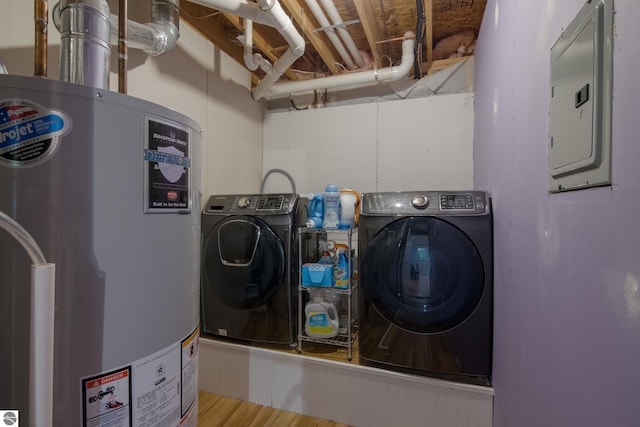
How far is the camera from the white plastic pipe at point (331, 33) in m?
1.74

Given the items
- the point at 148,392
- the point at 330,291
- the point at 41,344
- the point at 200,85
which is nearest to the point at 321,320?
the point at 330,291

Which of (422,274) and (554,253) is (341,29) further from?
(554,253)

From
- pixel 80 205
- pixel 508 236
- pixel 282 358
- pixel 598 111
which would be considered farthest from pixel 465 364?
pixel 80 205

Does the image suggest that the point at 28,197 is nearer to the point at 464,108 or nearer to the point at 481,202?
the point at 481,202

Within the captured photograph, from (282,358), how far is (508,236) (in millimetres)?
1338

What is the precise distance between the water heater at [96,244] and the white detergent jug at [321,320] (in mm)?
1019

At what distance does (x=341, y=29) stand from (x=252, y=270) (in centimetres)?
168

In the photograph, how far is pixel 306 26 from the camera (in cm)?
195

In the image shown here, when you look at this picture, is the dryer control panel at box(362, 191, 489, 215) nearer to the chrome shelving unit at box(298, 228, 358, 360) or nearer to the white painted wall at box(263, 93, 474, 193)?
the chrome shelving unit at box(298, 228, 358, 360)

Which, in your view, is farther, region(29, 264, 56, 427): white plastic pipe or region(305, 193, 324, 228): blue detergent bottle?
region(305, 193, 324, 228): blue detergent bottle

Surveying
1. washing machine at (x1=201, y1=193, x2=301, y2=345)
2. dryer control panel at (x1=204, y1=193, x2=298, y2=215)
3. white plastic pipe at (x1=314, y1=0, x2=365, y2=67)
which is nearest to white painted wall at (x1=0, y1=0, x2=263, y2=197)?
dryer control panel at (x1=204, y1=193, x2=298, y2=215)

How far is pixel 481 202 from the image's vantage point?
146cm

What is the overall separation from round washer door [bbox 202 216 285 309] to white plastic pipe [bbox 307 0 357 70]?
4.26 ft

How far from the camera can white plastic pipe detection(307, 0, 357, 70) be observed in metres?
1.74
